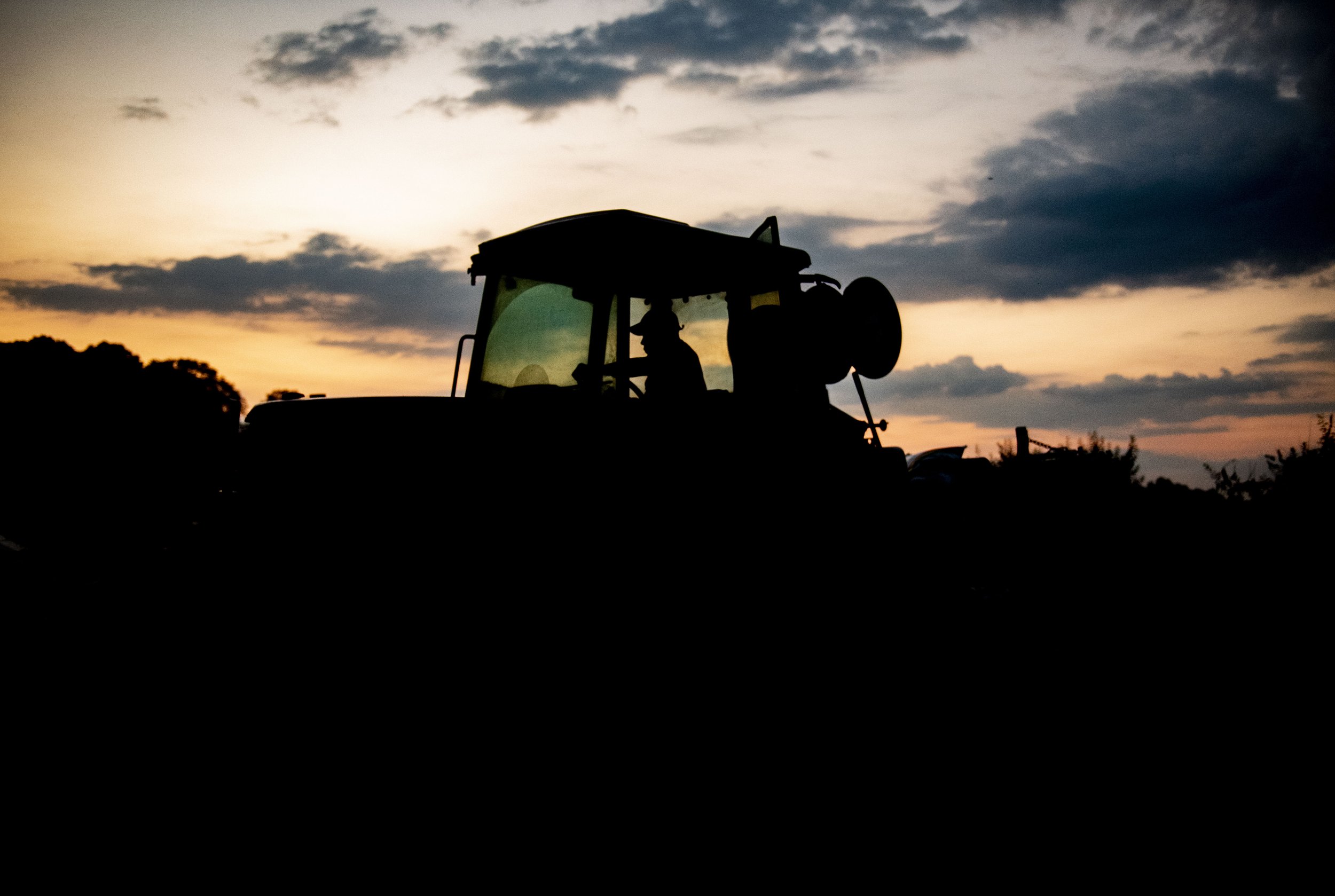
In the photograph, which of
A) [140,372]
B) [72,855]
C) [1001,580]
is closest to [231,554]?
[72,855]

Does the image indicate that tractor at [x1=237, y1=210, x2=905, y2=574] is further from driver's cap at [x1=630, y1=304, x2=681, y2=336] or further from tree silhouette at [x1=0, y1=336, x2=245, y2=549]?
tree silhouette at [x1=0, y1=336, x2=245, y2=549]

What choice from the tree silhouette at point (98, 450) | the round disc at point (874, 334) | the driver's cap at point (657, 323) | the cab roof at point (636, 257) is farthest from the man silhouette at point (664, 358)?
the tree silhouette at point (98, 450)

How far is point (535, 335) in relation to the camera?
6000 mm

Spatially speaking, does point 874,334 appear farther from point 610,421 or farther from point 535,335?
point 610,421

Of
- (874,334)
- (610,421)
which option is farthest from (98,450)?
(610,421)

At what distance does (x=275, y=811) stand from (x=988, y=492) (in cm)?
1540

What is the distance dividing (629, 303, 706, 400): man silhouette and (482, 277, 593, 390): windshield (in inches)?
16.7

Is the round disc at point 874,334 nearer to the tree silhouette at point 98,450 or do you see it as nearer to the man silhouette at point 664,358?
the man silhouette at point 664,358

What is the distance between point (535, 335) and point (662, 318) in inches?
42.2

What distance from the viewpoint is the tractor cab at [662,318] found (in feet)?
17.2

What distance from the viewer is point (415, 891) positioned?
315 cm

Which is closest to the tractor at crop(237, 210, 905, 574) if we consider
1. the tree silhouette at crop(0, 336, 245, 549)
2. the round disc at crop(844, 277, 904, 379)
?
the round disc at crop(844, 277, 904, 379)

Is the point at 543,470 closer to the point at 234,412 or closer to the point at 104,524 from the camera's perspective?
the point at 104,524

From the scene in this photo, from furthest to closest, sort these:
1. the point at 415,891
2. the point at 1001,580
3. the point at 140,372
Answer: the point at 140,372
the point at 1001,580
the point at 415,891
